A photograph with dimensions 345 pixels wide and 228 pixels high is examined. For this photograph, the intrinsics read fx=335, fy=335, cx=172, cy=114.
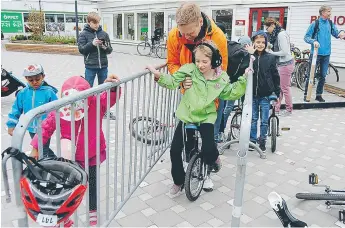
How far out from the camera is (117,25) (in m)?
26.6

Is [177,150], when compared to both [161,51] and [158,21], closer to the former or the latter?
[161,51]

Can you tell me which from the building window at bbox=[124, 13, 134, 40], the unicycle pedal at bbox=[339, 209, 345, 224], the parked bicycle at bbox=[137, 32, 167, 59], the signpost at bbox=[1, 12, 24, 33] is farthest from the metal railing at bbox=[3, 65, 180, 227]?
the signpost at bbox=[1, 12, 24, 33]

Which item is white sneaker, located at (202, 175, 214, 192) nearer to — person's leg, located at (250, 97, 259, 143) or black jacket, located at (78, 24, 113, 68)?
person's leg, located at (250, 97, 259, 143)

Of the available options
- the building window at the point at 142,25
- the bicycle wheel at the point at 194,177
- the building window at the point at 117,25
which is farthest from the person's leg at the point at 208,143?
the building window at the point at 117,25

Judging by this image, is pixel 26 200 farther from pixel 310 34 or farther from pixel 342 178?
pixel 310 34

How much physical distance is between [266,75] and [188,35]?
186 cm

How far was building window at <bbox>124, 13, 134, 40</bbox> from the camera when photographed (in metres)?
24.7

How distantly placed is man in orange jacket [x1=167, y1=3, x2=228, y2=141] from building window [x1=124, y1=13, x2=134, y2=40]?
72.8ft

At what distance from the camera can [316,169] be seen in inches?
164

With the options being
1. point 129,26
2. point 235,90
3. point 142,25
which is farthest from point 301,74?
point 129,26

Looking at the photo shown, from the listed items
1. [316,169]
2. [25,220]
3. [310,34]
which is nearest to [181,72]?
[25,220]

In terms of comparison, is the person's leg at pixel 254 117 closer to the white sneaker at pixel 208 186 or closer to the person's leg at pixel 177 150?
the white sneaker at pixel 208 186

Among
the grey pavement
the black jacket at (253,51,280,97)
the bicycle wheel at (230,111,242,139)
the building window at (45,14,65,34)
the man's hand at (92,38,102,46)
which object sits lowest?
the grey pavement

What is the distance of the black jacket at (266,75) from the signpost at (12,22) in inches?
1279
